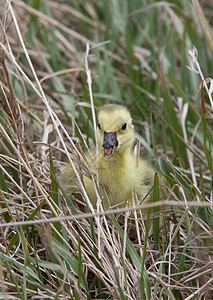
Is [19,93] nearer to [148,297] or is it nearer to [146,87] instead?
[146,87]

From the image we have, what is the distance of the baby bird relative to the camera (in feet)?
7.96

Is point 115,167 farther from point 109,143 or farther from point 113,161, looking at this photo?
point 109,143

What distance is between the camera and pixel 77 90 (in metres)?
3.75

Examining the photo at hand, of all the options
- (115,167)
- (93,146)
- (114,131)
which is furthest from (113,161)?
(93,146)

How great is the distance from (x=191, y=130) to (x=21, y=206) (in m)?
1.37

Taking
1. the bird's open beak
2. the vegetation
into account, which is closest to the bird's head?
the bird's open beak

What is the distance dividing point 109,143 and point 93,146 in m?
0.60

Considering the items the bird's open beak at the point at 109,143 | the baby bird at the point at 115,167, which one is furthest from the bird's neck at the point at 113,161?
the bird's open beak at the point at 109,143

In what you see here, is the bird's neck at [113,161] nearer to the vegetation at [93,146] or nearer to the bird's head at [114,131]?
the bird's head at [114,131]

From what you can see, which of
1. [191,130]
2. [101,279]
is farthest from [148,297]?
[191,130]

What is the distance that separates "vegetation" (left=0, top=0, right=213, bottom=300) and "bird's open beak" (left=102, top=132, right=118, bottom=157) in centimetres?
14

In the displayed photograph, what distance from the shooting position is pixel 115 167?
2.48 m

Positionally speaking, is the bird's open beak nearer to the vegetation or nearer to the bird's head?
the bird's head

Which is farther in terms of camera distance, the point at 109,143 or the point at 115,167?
the point at 115,167
